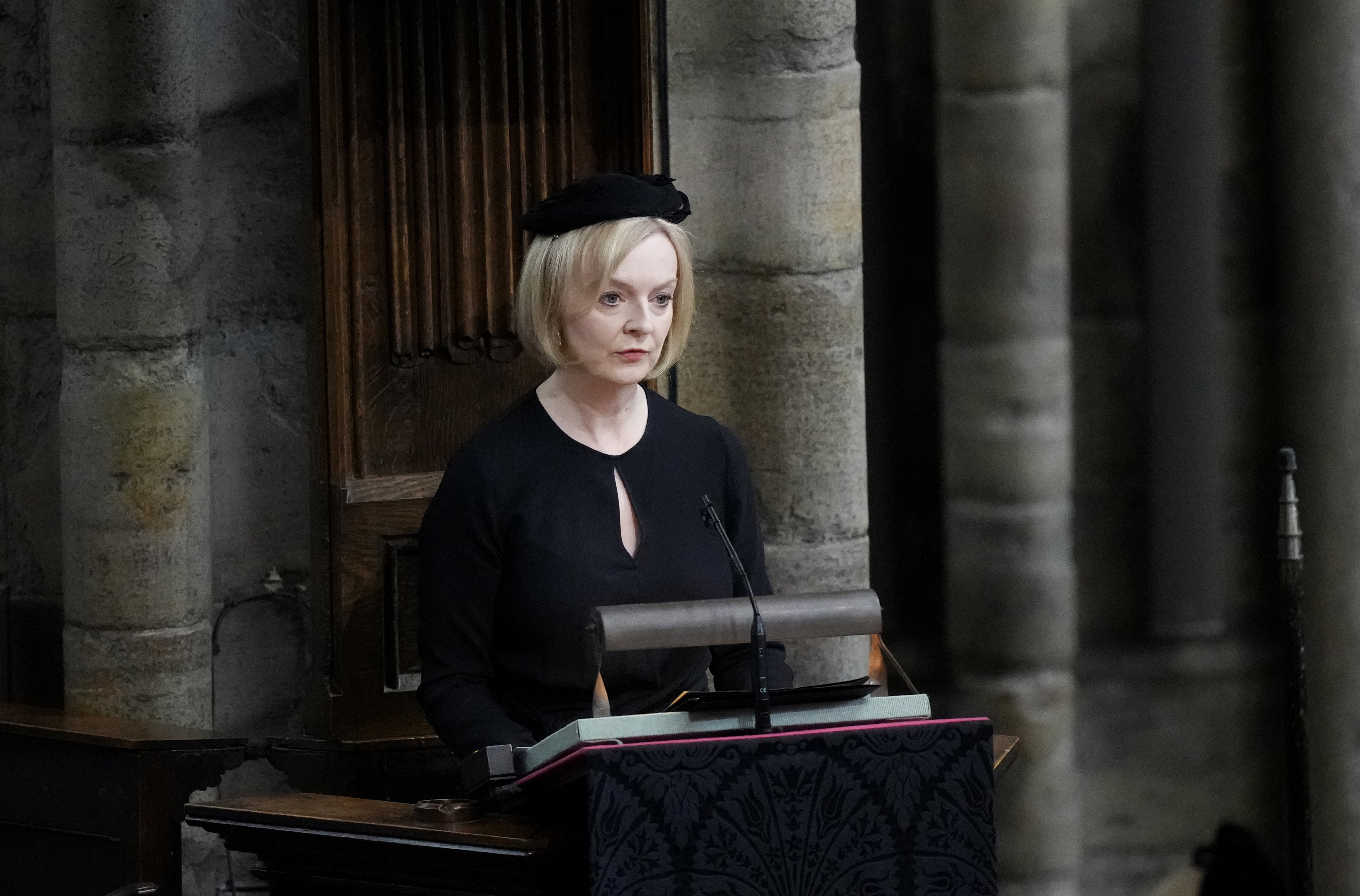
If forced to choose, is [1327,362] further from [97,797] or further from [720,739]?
[97,797]

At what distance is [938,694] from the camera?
313 cm

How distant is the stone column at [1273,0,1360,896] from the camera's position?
9.75 ft

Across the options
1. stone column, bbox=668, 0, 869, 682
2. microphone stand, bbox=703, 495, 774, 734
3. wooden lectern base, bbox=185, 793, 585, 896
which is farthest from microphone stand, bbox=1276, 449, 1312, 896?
wooden lectern base, bbox=185, 793, 585, 896

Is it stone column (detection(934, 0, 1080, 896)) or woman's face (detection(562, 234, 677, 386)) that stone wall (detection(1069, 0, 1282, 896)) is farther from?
woman's face (detection(562, 234, 677, 386))

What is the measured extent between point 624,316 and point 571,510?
211 millimetres

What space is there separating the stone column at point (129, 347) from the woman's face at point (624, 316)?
2.23 feet

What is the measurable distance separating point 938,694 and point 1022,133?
856mm

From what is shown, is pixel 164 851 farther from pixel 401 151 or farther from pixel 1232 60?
pixel 1232 60

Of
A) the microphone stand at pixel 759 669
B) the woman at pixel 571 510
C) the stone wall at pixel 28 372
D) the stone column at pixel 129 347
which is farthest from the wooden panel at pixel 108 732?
the microphone stand at pixel 759 669

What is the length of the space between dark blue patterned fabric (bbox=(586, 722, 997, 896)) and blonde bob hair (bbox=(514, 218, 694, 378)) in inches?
22.7

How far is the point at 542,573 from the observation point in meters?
2.12

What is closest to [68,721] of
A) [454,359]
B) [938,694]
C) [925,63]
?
[454,359]

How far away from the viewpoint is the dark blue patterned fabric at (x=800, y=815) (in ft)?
5.65

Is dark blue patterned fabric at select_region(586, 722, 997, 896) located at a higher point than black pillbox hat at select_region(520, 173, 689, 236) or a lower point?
lower
